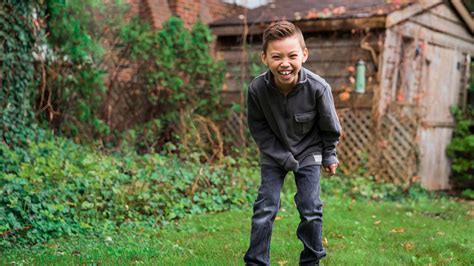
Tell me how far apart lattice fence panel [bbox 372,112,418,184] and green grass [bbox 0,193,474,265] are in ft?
10.6

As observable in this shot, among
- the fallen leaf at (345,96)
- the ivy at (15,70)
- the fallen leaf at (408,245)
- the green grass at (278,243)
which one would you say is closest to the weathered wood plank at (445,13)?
the fallen leaf at (345,96)

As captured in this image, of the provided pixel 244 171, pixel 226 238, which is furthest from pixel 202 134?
A: pixel 226 238

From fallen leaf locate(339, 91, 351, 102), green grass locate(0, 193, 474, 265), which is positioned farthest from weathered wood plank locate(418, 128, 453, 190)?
green grass locate(0, 193, 474, 265)

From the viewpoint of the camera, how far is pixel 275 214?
12.5 ft

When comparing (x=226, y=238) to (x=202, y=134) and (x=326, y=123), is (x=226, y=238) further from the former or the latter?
(x=202, y=134)

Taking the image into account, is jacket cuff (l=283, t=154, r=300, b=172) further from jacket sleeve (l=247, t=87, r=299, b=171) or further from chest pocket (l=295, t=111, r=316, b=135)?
chest pocket (l=295, t=111, r=316, b=135)

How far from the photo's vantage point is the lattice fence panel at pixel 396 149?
414 inches

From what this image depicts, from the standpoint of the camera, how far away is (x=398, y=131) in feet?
34.8

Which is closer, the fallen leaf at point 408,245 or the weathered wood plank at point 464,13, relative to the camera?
the fallen leaf at point 408,245

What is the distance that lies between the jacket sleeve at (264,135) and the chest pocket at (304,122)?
155mm

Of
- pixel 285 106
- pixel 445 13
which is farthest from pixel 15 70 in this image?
pixel 445 13

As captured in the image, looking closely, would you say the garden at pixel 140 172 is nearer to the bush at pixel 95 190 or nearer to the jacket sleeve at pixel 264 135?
the bush at pixel 95 190

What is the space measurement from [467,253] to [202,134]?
594 centimetres

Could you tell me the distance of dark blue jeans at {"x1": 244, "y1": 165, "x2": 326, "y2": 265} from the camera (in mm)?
3797
